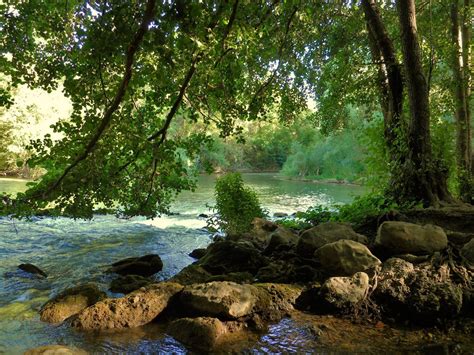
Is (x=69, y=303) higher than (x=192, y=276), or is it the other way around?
(x=192, y=276)

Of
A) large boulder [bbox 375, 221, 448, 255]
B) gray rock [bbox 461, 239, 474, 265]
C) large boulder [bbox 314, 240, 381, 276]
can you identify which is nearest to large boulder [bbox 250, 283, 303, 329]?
large boulder [bbox 314, 240, 381, 276]

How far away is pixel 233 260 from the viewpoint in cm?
762

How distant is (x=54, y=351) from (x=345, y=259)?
4.18 metres

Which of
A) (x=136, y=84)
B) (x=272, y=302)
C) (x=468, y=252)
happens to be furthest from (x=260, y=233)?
(x=136, y=84)

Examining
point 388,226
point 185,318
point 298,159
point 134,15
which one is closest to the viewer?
point 134,15

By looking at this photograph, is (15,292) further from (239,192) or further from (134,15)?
(239,192)

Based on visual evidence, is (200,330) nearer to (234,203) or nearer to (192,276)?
(192,276)

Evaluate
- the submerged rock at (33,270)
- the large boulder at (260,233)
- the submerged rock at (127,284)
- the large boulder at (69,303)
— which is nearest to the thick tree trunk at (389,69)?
the large boulder at (260,233)

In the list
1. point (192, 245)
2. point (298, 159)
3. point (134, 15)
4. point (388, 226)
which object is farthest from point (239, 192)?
A: point (298, 159)

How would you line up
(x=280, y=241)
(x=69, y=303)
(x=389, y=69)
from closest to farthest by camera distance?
(x=69, y=303), (x=280, y=241), (x=389, y=69)

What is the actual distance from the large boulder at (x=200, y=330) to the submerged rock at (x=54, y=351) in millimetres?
1094

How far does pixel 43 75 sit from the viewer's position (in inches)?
290

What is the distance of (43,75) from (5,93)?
79 cm

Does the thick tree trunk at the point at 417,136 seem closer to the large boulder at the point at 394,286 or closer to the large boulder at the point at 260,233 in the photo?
the large boulder at the point at 260,233
